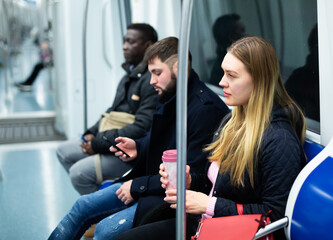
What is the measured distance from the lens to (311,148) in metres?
2.06

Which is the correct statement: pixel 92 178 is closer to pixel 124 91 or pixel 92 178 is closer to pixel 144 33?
pixel 124 91

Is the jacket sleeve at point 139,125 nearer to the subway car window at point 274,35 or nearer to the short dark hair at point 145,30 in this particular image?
the short dark hair at point 145,30

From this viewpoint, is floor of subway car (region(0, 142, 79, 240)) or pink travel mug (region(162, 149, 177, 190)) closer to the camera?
pink travel mug (region(162, 149, 177, 190))

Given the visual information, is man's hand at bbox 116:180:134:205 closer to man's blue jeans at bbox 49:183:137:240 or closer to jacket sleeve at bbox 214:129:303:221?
man's blue jeans at bbox 49:183:137:240

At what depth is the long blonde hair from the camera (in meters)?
1.90

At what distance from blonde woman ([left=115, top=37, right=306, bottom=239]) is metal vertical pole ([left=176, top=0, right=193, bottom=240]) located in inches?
8.8

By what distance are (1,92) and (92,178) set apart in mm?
7992

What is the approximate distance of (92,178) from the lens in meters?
3.31

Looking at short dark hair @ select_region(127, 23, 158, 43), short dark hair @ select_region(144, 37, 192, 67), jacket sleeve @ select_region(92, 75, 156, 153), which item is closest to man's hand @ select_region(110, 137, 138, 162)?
jacket sleeve @ select_region(92, 75, 156, 153)

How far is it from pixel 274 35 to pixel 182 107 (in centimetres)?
168

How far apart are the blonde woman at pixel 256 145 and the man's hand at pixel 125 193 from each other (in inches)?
21.6

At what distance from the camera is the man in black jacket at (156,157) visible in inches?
95.5

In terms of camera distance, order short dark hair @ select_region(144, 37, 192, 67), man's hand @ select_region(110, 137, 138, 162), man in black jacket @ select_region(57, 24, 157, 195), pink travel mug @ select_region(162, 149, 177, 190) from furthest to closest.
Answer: man in black jacket @ select_region(57, 24, 157, 195)
man's hand @ select_region(110, 137, 138, 162)
short dark hair @ select_region(144, 37, 192, 67)
pink travel mug @ select_region(162, 149, 177, 190)

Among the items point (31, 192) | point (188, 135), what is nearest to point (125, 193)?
point (188, 135)
